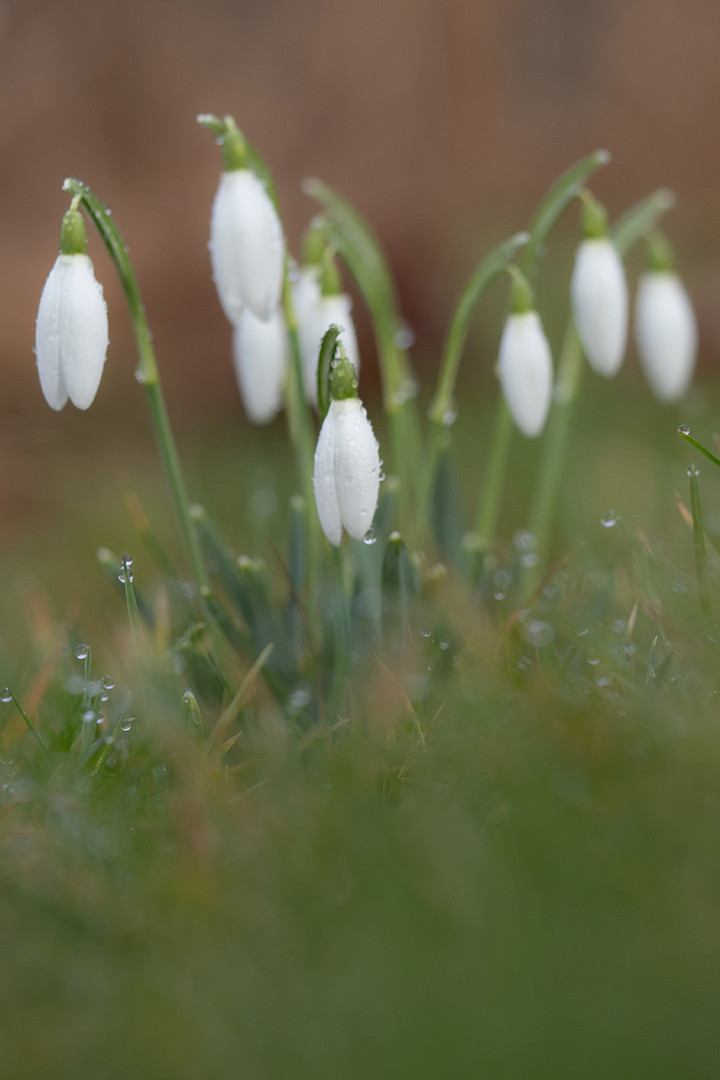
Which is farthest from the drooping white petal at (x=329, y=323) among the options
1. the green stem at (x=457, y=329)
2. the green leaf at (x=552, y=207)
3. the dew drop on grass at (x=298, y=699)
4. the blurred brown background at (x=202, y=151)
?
the blurred brown background at (x=202, y=151)

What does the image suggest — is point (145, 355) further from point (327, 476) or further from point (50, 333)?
point (327, 476)

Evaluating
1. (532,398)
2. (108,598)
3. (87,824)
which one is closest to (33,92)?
(108,598)

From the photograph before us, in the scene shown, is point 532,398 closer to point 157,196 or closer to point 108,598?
A: point 108,598

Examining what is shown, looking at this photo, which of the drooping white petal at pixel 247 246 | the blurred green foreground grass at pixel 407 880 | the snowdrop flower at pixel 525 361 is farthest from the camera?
the snowdrop flower at pixel 525 361

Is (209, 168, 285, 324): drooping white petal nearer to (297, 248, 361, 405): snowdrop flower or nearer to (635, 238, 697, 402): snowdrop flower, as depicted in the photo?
(297, 248, 361, 405): snowdrop flower

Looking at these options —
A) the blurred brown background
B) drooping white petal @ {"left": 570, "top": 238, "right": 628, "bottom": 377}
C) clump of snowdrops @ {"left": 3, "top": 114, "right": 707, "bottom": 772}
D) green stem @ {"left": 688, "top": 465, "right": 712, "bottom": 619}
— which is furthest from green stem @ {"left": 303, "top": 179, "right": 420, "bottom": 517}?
the blurred brown background

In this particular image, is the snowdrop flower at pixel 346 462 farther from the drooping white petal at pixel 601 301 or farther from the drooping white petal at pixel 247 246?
the drooping white petal at pixel 601 301
